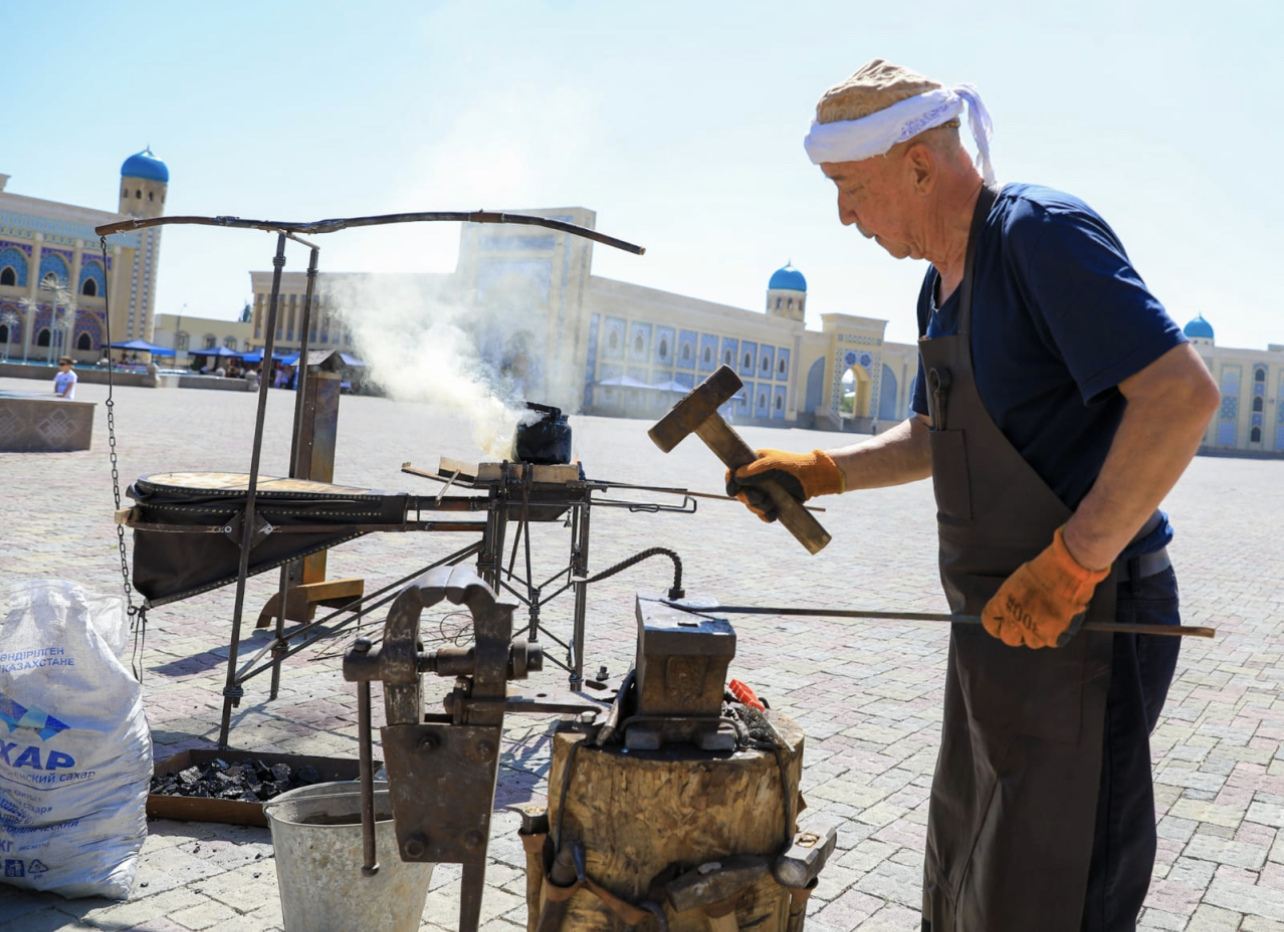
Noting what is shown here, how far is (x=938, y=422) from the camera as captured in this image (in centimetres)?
→ 201

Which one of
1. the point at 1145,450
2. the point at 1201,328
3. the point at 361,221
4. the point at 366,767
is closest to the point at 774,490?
the point at 1145,450

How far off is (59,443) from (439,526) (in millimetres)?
11824

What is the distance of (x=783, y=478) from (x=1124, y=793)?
0.97 meters

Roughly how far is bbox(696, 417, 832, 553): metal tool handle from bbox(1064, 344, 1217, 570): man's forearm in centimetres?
72

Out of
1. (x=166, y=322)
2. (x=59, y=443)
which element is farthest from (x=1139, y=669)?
(x=166, y=322)

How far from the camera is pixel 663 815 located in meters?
1.76

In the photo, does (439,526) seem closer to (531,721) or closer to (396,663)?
(531,721)

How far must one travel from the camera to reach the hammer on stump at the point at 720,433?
237 centimetres

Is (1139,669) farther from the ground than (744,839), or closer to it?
farther from the ground

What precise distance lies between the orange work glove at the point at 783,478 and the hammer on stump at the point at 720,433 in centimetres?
2

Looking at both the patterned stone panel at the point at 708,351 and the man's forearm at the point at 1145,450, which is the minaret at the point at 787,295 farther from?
the man's forearm at the point at 1145,450

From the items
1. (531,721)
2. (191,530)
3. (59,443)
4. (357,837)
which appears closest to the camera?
(357,837)

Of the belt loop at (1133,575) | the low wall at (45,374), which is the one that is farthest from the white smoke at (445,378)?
the low wall at (45,374)

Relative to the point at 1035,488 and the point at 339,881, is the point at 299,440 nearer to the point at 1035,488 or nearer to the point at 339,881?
the point at 339,881
